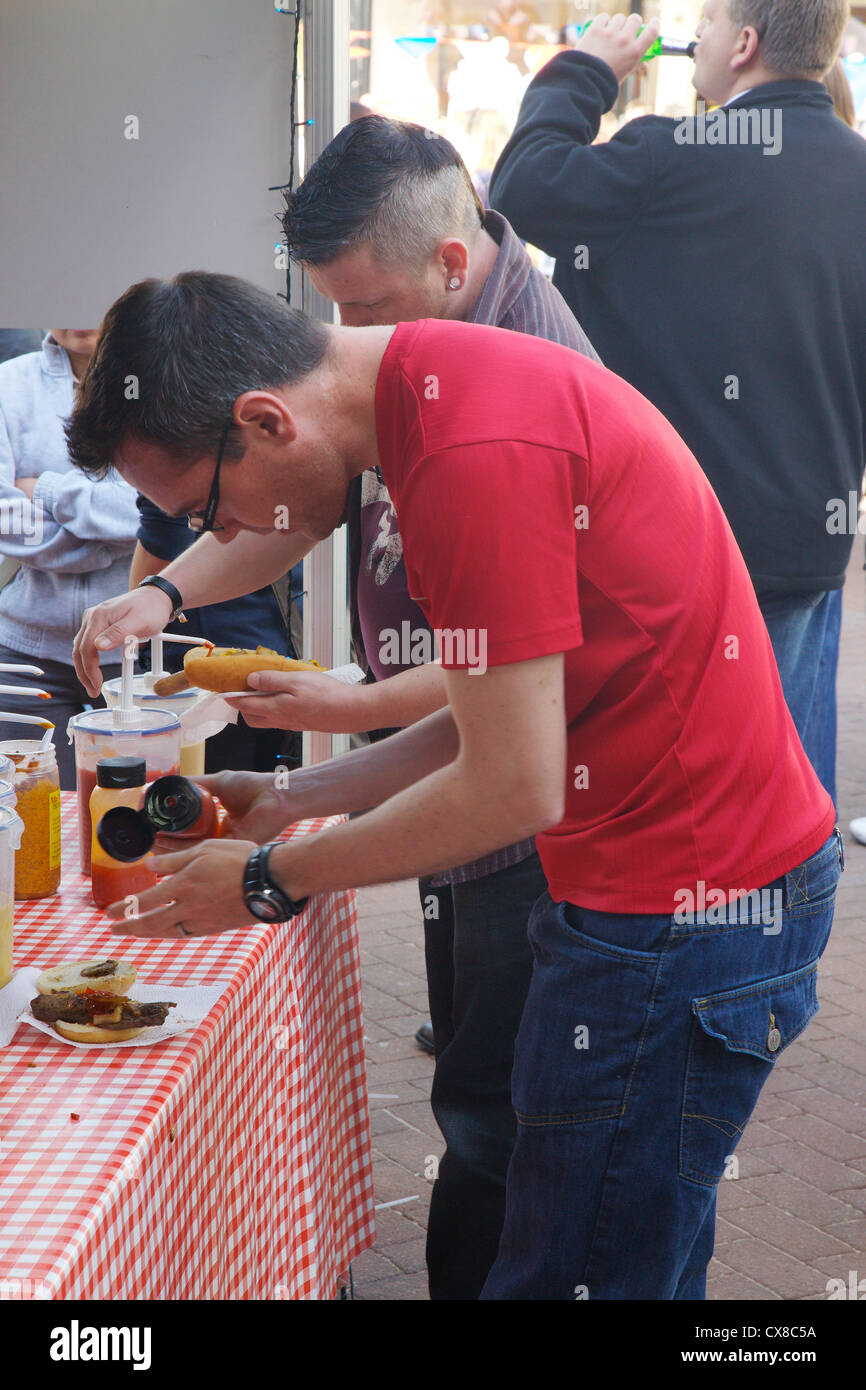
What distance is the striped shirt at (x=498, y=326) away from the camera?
1.80 meters

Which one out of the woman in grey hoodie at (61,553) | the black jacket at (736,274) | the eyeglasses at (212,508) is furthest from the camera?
the woman in grey hoodie at (61,553)

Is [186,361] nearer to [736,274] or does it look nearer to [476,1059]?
[476,1059]

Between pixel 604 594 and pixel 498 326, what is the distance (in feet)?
2.37

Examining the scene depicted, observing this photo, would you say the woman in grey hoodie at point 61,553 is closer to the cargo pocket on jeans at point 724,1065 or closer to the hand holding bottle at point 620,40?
the hand holding bottle at point 620,40

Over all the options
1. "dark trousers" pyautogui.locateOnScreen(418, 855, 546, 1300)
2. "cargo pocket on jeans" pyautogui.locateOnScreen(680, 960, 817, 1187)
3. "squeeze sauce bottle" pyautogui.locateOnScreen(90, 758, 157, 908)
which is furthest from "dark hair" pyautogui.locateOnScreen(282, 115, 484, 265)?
"cargo pocket on jeans" pyautogui.locateOnScreen(680, 960, 817, 1187)

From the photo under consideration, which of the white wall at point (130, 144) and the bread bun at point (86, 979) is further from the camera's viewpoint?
the white wall at point (130, 144)

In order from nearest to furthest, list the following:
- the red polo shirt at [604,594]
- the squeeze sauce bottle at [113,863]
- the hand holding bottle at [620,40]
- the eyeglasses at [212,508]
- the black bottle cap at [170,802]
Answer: the red polo shirt at [604,594]
the eyeglasses at [212,508]
the black bottle cap at [170,802]
the squeeze sauce bottle at [113,863]
the hand holding bottle at [620,40]

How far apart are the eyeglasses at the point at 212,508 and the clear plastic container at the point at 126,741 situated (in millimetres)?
506

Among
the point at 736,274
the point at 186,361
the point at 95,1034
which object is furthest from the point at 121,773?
the point at 736,274

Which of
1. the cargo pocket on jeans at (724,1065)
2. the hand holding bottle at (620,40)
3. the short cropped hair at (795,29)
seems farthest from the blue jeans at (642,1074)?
the hand holding bottle at (620,40)

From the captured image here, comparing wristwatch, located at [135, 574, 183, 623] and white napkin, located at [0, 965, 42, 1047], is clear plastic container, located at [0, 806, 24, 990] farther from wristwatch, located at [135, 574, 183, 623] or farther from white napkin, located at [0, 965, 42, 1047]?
wristwatch, located at [135, 574, 183, 623]

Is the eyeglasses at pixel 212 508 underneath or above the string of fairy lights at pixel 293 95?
underneath

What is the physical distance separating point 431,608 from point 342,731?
22.2 inches

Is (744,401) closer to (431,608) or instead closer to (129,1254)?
(431,608)
